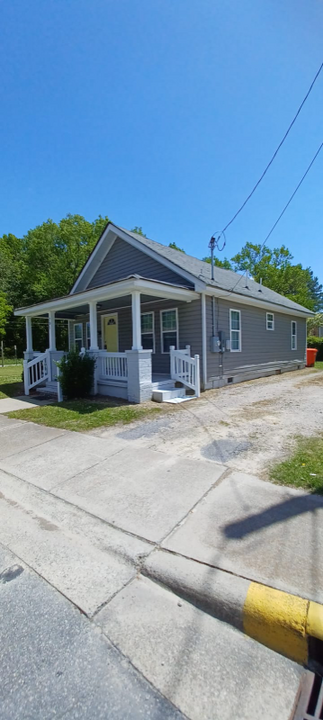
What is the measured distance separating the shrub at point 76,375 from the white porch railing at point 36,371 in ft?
6.80

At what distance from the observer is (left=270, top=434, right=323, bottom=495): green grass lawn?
3254 mm

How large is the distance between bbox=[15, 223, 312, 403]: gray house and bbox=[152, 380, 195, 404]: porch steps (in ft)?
0.09

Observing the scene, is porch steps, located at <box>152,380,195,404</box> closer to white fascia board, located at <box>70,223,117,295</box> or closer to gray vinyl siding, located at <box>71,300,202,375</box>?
gray vinyl siding, located at <box>71,300,202,375</box>

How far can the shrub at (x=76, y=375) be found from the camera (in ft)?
28.4

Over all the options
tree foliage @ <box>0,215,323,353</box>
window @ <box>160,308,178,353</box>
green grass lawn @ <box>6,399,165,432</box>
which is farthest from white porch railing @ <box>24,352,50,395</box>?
tree foliage @ <box>0,215,323,353</box>

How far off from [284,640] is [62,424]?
512 cm

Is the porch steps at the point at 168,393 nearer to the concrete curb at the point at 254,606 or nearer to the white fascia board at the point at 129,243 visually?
the white fascia board at the point at 129,243

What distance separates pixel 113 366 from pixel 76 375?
1066 millimetres

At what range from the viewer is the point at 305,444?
4496mm

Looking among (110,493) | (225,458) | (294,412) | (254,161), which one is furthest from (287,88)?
(110,493)

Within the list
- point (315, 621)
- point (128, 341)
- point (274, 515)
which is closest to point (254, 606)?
point (315, 621)

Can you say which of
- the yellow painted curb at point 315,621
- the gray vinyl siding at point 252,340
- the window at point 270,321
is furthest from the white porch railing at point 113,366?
the window at point 270,321

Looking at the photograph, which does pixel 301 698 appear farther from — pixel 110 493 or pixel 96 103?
pixel 96 103

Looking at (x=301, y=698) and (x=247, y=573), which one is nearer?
(x=301, y=698)
